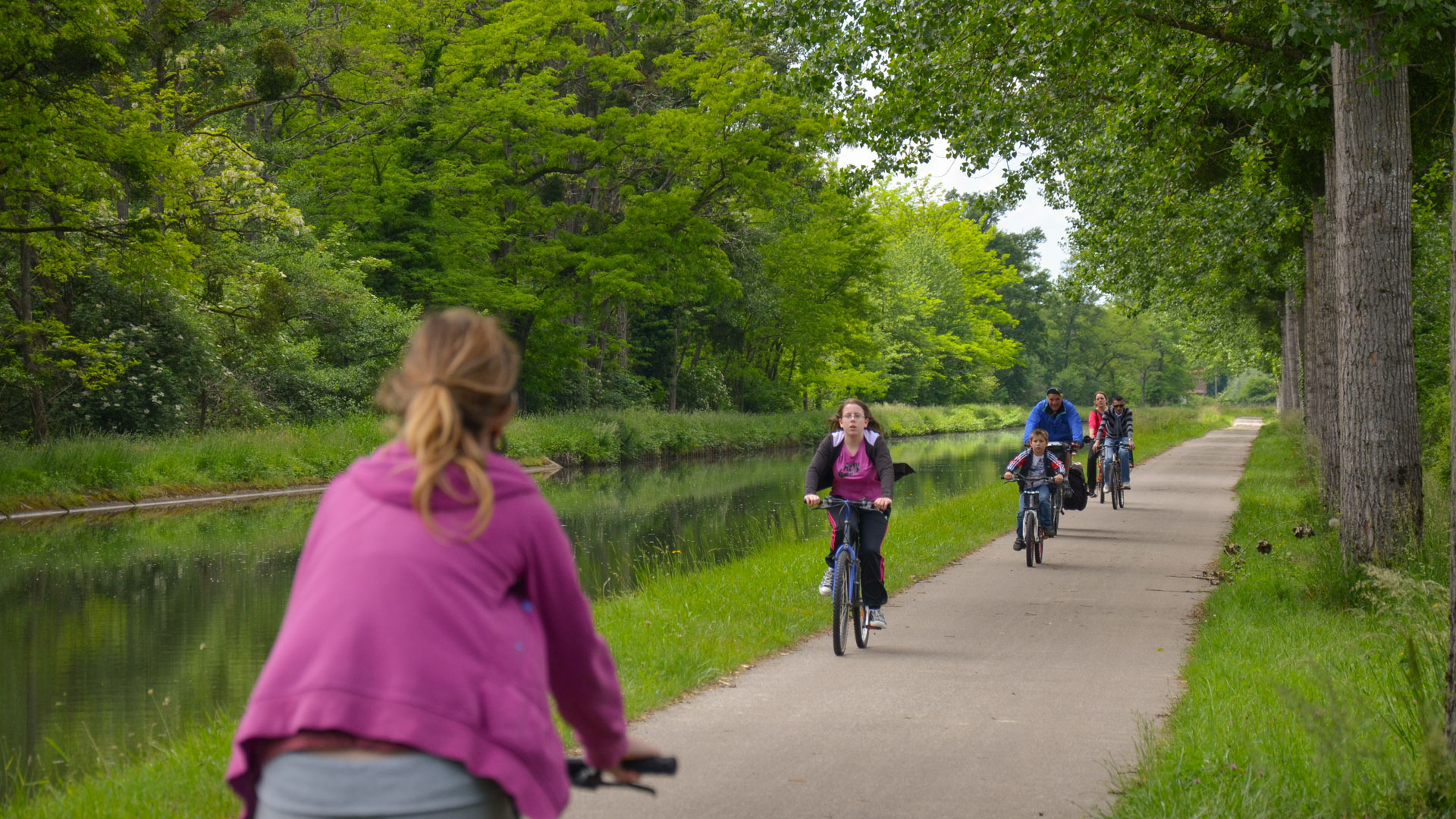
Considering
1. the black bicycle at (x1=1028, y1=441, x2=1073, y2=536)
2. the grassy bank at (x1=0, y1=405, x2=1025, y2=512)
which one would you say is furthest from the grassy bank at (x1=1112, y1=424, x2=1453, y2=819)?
the grassy bank at (x1=0, y1=405, x2=1025, y2=512)

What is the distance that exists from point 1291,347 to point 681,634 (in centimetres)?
3557

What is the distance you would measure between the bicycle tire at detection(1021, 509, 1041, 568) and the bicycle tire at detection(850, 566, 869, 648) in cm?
495

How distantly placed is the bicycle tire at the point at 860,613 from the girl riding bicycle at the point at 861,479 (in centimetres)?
3

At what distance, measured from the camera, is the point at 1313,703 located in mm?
6637

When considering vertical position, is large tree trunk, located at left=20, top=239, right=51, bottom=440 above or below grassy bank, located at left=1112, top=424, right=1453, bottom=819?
above

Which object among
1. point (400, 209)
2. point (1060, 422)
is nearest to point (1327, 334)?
point (1060, 422)

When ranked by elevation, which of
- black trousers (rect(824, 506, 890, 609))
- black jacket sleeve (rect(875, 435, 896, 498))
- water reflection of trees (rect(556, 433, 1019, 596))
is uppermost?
black jacket sleeve (rect(875, 435, 896, 498))

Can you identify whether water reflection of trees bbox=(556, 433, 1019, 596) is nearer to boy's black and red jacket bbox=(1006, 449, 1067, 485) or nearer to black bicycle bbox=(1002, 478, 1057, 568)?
boy's black and red jacket bbox=(1006, 449, 1067, 485)

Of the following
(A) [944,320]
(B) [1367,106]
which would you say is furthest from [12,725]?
(A) [944,320]

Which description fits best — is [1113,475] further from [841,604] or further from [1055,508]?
[841,604]

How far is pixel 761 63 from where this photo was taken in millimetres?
36062

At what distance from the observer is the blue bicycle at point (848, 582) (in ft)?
29.8

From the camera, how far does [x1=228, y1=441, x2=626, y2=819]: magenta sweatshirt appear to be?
2.26m

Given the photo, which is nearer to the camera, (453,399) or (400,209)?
(453,399)
